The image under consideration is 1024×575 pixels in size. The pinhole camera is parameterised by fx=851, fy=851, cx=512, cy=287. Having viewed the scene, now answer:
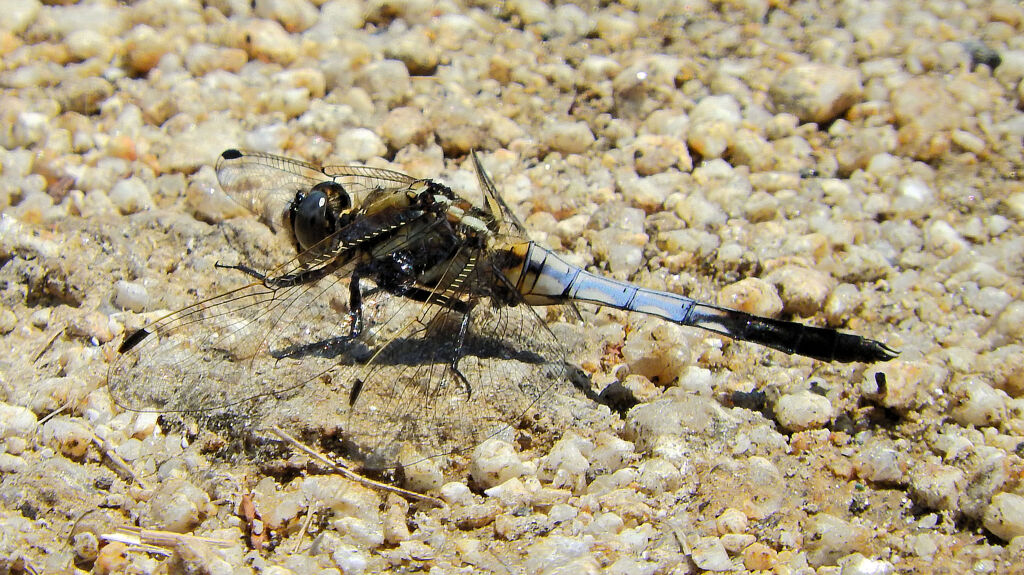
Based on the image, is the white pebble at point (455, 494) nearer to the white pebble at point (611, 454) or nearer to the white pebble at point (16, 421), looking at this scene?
the white pebble at point (611, 454)

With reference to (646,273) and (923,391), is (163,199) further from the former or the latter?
(923,391)

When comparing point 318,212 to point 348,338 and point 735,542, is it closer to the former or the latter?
point 348,338

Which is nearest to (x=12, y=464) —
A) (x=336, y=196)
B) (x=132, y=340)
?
(x=132, y=340)

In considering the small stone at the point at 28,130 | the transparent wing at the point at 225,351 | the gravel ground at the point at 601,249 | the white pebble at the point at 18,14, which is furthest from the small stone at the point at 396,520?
the white pebble at the point at 18,14

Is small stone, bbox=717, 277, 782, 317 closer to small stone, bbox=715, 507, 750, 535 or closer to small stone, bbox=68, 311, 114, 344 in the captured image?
small stone, bbox=715, 507, 750, 535

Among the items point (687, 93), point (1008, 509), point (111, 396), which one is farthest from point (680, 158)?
point (111, 396)
